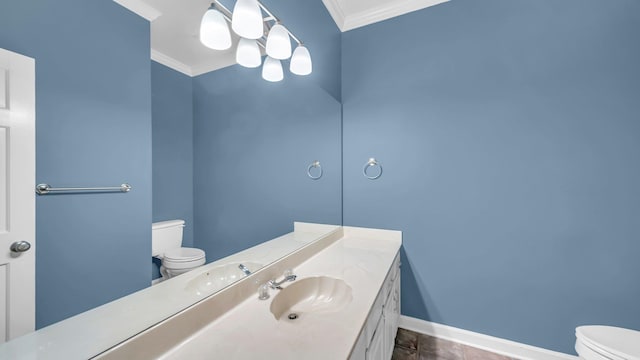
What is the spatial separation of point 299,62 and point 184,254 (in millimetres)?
1191

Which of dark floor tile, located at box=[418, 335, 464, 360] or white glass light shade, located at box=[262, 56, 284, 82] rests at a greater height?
white glass light shade, located at box=[262, 56, 284, 82]

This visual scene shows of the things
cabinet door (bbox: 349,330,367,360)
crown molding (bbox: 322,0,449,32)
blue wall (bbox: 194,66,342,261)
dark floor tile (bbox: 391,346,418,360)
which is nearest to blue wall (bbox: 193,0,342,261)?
A: blue wall (bbox: 194,66,342,261)

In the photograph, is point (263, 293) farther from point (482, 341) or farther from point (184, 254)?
point (482, 341)

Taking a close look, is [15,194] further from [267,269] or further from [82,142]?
[267,269]

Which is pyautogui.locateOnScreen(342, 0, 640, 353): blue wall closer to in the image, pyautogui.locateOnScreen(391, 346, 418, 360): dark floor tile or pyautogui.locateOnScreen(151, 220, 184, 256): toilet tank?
pyautogui.locateOnScreen(391, 346, 418, 360): dark floor tile

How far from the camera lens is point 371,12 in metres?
2.00

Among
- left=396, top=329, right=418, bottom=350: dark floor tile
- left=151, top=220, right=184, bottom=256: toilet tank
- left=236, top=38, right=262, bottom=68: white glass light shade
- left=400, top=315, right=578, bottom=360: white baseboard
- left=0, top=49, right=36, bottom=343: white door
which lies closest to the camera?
left=0, top=49, right=36, bottom=343: white door

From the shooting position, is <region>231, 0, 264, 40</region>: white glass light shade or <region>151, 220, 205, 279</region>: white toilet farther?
<region>231, 0, 264, 40</region>: white glass light shade

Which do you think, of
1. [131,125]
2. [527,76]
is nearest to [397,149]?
[527,76]

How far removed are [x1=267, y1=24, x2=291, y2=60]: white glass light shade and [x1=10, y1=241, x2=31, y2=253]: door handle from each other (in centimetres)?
111

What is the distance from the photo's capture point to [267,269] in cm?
115

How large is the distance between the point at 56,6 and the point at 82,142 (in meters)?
0.26

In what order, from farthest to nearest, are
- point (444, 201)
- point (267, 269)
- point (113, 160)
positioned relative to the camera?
point (444, 201) → point (267, 269) → point (113, 160)

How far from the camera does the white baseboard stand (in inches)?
62.1
